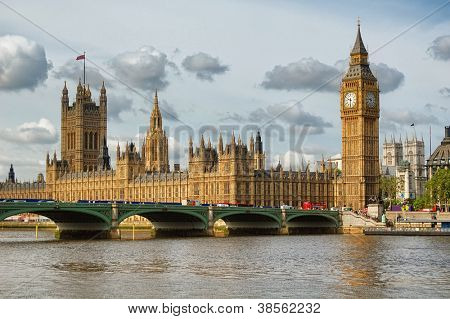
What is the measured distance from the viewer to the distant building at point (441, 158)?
14936 cm

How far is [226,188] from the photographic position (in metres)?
122

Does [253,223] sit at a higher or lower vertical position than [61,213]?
lower

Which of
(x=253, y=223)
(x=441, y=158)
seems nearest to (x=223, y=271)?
(x=253, y=223)

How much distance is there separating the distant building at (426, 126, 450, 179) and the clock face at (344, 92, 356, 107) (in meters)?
26.2

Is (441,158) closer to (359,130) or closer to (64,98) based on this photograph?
(359,130)

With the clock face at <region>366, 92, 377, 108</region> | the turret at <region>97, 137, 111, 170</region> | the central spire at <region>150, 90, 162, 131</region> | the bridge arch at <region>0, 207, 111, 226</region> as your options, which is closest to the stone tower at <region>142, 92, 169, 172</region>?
the central spire at <region>150, 90, 162, 131</region>

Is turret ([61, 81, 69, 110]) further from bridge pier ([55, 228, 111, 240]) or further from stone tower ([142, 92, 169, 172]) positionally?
bridge pier ([55, 228, 111, 240])

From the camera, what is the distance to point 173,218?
93312mm

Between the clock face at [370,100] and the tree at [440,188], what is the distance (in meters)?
15.6

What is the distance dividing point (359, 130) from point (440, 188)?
1773 cm

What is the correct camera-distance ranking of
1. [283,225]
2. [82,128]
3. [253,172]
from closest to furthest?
[283,225], [253,172], [82,128]

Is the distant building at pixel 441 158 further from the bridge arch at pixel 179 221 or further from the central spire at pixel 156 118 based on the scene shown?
the bridge arch at pixel 179 221

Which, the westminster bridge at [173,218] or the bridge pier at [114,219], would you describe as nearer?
the westminster bridge at [173,218]

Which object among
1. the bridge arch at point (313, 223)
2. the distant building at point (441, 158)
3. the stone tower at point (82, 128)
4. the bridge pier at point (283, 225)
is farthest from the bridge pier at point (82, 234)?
the stone tower at point (82, 128)
